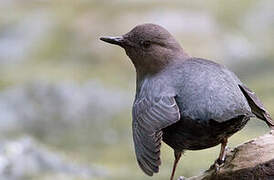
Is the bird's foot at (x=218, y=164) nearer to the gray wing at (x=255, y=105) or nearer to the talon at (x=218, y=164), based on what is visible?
the talon at (x=218, y=164)

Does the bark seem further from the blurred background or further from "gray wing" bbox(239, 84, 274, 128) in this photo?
the blurred background

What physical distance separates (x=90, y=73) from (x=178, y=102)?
5.35 meters

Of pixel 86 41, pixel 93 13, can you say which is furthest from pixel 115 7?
pixel 86 41

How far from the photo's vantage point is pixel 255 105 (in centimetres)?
372

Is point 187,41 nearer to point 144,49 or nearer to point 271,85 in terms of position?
point 271,85

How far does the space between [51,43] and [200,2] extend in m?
2.22

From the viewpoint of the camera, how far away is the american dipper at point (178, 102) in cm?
341

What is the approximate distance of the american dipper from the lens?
3410 mm

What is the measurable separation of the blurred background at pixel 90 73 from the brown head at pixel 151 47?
216 cm

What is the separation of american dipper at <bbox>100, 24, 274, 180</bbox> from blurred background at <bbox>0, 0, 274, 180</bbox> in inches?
85.9

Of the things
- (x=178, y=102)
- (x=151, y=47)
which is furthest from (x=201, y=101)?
(x=151, y=47)

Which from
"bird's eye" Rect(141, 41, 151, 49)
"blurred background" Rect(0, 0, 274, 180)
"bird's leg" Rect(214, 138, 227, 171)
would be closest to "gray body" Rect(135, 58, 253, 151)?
"bird's leg" Rect(214, 138, 227, 171)

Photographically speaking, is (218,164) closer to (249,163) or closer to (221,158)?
(221,158)

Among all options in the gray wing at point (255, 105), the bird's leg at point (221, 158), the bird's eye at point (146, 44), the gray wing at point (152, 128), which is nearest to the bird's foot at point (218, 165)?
the bird's leg at point (221, 158)
